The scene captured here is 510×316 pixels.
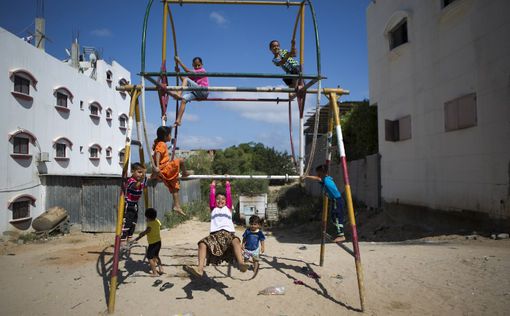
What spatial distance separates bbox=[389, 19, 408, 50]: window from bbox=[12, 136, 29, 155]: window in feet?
46.9

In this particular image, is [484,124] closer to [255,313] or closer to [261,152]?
[255,313]

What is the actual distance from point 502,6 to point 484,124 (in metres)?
2.47

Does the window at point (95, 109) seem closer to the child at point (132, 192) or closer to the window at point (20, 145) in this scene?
the window at point (20, 145)

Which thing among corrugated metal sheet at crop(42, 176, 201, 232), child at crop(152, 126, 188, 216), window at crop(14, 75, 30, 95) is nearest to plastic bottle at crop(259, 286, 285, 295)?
child at crop(152, 126, 188, 216)

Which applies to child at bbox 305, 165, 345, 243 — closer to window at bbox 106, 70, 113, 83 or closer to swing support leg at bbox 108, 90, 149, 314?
swing support leg at bbox 108, 90, 149, 314

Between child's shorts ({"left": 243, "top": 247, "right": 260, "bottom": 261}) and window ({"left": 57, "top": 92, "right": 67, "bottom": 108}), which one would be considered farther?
window ({"left": 57, "top": 92, "right": 67, "bottom": 108})

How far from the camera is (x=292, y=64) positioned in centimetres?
540

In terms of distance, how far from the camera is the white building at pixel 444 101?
7227 millimetres

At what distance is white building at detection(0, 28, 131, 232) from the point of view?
12.4m

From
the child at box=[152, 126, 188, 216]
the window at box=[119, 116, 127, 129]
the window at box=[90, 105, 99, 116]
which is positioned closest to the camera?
the child at box=[152, 126, 188, 216]

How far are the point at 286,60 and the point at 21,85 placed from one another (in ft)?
40.3

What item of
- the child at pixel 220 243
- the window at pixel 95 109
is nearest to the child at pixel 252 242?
the child at pixel 220 243

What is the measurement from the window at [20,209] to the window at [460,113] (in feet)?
49.3

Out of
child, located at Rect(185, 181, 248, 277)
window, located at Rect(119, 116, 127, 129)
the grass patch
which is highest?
window, located at Rect(119, 116, 127, 129)
